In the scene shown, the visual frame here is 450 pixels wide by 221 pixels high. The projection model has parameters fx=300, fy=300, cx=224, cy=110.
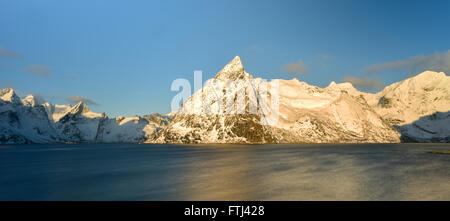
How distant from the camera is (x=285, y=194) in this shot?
36719 millimetres

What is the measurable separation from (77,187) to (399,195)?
43364 millimetres

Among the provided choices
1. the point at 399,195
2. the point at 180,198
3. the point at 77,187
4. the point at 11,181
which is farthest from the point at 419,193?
the point at 11,181

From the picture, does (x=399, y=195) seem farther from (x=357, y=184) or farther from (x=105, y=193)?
(x=105, y=193)

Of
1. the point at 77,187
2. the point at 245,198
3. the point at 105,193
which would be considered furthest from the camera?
the point at 77,187

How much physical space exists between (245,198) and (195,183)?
13697mm

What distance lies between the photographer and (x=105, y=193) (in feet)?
127

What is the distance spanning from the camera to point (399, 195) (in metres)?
36.4

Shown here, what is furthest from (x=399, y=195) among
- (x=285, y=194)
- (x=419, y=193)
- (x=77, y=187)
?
(x=77, y=187)

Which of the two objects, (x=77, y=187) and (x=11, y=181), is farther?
(x=11, y=181)
